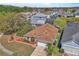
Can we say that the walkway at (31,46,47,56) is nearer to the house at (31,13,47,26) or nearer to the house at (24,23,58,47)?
the house at (24,23,58,47)

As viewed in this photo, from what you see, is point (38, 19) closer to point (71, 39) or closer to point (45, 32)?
point (45, 32)

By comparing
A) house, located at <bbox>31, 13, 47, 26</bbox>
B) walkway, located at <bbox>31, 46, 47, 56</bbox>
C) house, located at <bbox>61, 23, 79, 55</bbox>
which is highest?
house, located at <bbox>31, 13, 47, 26</bbox>

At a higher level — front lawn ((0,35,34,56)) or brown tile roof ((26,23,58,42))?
brown tile roof ((26,23,58,42))

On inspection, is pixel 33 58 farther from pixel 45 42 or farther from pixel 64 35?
pixel 64 35

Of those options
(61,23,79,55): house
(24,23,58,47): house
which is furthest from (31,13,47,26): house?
(61,23,79,55): house

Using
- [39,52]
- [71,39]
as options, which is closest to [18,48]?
[39,52]

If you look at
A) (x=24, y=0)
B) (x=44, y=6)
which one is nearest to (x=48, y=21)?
(x=44, y=6)
